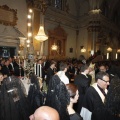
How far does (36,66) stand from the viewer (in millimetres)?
5426

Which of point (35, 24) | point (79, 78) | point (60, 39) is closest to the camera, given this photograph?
point (79, 78)

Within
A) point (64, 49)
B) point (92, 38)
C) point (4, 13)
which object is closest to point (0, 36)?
point (4, 13)

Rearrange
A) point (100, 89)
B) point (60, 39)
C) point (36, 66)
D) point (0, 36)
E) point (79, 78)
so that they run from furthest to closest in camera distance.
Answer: point (60, 39) < point (0, 36) < point (36, 66) < point (79, 78) < point (100, 89)

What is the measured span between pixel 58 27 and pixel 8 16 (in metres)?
6.59

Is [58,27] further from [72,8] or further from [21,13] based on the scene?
[21,13]

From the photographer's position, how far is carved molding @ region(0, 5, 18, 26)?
38.3 feet

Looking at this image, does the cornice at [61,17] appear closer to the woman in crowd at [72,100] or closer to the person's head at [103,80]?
the person's head at [103,80]

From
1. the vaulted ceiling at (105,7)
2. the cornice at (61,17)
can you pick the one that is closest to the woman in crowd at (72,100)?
the cornice at (61,17)

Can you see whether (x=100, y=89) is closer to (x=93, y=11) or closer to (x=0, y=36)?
(x=0, y=36)

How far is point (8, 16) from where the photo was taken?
474 inches

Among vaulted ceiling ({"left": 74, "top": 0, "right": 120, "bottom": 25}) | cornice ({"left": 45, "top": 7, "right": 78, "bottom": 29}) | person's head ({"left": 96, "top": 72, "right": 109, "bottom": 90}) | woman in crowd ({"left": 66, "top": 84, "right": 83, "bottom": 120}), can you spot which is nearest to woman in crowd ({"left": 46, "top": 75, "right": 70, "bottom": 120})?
woman in crowd ({"left": 66, "top": 84, "right": 83, "bottom": 120})

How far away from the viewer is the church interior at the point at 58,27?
12359 millimetres

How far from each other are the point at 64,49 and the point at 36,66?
13117 millimetres

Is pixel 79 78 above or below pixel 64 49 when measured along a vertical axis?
below
